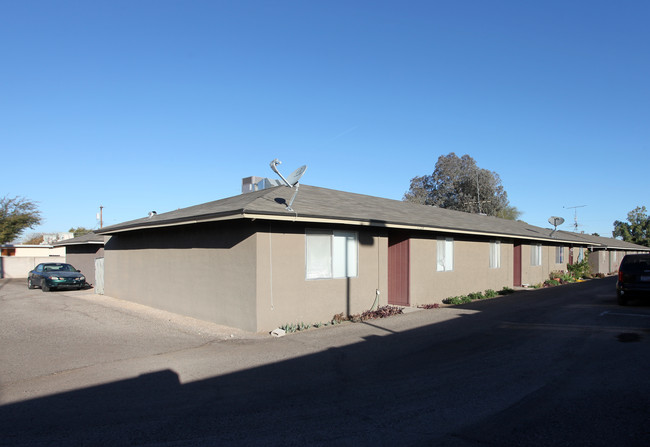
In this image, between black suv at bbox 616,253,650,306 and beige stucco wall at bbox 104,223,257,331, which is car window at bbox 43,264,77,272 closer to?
beige stucco wall at bbox 104,223,257,331

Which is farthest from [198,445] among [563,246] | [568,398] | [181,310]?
[563,246]

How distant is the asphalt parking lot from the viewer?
4492mm

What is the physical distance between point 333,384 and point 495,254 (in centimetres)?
1604

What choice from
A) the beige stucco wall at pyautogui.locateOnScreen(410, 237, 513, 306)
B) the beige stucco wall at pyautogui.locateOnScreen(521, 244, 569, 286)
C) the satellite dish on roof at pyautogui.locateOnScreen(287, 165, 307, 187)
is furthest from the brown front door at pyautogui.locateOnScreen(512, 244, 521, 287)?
the satellite dish on roof at pyautogui.locateOnScreen(287, 165, 307, 187)

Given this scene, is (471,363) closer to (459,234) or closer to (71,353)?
(71,353)

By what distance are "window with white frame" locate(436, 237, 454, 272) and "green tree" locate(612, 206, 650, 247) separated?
61757mm

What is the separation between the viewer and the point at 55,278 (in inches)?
834

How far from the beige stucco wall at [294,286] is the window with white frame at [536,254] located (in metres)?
15.8

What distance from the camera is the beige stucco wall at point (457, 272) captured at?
48.3ft

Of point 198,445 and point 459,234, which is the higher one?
point 459,234

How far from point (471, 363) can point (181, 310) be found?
913cm

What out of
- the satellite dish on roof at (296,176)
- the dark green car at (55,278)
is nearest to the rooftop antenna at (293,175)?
the satellite dish on roof at (296,176)

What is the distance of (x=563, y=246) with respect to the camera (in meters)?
29.7

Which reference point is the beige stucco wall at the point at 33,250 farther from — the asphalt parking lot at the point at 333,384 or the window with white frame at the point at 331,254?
the window with white frame at the point at 331,254
